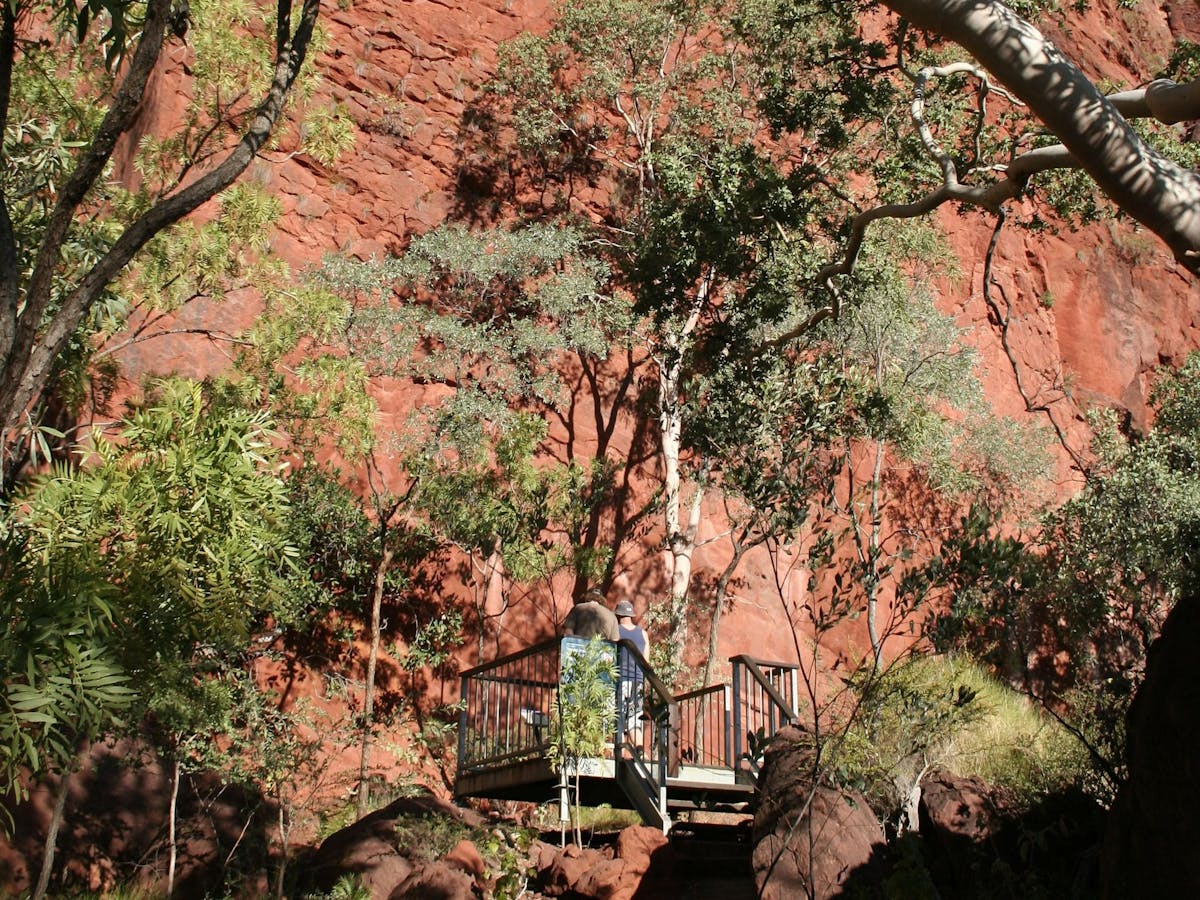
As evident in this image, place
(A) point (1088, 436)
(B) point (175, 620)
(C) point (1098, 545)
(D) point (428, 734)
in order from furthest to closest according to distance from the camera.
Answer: (A) point (1088, 436), (C) point (1098, 545), (D) point (428, 734), (B) point (175, 620)

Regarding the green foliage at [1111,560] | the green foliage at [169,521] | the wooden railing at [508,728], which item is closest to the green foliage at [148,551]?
the green foliage at [169,521]

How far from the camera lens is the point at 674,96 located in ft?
75.7

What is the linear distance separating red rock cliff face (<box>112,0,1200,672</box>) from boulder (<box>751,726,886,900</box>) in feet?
35.1

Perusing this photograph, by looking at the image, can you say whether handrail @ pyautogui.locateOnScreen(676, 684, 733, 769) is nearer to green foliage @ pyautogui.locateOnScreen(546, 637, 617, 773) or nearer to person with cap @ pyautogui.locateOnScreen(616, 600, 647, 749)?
person with cap @ pyautogui.locateOnScreen(616, 600, 647, 749)

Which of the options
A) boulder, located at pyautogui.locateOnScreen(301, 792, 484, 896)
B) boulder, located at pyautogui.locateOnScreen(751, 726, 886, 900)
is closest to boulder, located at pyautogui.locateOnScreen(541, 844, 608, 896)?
boulder, located at pyautogui.locateOnScreen(301, 792, 484, 896)

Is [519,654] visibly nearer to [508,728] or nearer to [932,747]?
[508,728]

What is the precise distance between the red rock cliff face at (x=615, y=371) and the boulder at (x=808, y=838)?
10688 millimetres

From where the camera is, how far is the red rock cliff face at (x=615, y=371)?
20531 millimetres

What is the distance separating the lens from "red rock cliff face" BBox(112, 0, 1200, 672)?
20531mm

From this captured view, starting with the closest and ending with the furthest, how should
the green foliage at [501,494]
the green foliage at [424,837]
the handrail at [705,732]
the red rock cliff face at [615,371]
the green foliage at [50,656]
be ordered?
1. the green foliage at [50,656]
2. the green foliage at [424,837]
3. the handrail at [705,732]
4. the green foliage at [501,494]
5. the red rock cliff face at [615,371]

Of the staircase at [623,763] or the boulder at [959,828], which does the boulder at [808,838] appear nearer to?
the boulder at [959,828]

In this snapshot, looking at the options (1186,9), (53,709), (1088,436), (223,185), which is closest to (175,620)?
(53,709)

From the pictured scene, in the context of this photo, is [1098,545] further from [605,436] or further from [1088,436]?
[605,436]

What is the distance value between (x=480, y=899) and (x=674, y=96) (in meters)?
17.6
